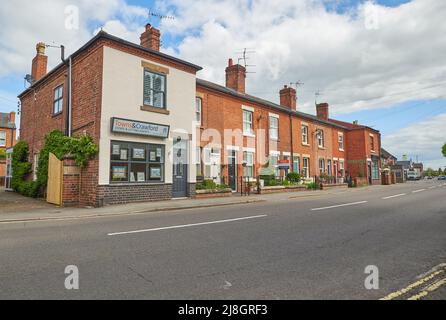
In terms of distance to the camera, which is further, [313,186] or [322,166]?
[322,166]

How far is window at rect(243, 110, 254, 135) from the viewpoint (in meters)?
22.3

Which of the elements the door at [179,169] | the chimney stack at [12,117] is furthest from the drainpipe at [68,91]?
the chimney stack at [12,117]

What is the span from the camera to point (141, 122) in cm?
1401

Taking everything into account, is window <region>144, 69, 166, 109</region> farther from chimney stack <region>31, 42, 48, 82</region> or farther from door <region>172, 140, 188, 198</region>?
chimney stack <region>31, 42, 48, 82</region>

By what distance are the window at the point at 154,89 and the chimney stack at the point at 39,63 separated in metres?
10.7

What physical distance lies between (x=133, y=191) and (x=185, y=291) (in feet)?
35.6

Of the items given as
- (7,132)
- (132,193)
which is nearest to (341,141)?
(132,193)

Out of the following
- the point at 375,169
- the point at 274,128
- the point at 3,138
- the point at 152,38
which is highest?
the point at 152,38

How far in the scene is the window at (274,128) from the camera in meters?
24.6

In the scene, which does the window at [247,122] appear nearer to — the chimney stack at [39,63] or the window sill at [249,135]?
the window sill at [249,135]

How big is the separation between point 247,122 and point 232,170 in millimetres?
4147

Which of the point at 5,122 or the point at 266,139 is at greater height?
the point at 5,122

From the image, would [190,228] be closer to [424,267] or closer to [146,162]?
[424,267]

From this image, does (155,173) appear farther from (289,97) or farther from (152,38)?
(289,97)
